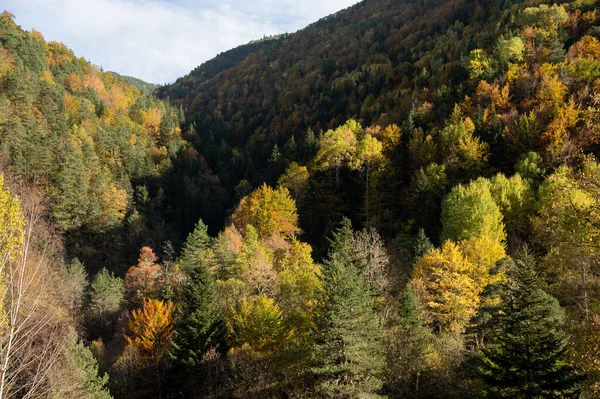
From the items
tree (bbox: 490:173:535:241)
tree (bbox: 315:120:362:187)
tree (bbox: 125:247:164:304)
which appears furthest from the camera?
tree (bbox: 315:120:362:187)

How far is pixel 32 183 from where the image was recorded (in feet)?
196

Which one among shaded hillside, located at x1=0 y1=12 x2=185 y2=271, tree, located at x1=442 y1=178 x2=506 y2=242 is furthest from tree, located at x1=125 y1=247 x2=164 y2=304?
tree, located at x1=442 y1=178 x2=506 y2=242

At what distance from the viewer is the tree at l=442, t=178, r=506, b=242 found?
35225 mm

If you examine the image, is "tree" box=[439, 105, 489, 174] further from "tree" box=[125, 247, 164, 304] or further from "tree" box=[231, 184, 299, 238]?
"tree" box=[125, 247, 164, 304]

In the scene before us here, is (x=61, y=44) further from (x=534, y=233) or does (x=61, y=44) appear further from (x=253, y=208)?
(x=534, y=233)

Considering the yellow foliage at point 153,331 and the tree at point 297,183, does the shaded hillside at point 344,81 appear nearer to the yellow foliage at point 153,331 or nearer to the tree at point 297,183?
the tree at point 297,183

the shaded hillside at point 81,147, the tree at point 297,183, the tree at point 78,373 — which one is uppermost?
the shaded hillside at point 81,147

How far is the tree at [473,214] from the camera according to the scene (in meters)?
35.2

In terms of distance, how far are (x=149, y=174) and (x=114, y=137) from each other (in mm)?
10827

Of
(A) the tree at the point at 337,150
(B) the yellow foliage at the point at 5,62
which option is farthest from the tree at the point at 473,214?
(B) the yellow foliage at the point at 5,62

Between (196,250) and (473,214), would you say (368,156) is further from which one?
(196,250)

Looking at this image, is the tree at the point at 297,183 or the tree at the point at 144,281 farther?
the tree at the point at 297,183

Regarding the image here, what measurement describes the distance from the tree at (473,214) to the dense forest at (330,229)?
21 centimetres

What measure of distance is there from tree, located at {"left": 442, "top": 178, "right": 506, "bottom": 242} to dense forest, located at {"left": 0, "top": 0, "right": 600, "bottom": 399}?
0.21 meters
